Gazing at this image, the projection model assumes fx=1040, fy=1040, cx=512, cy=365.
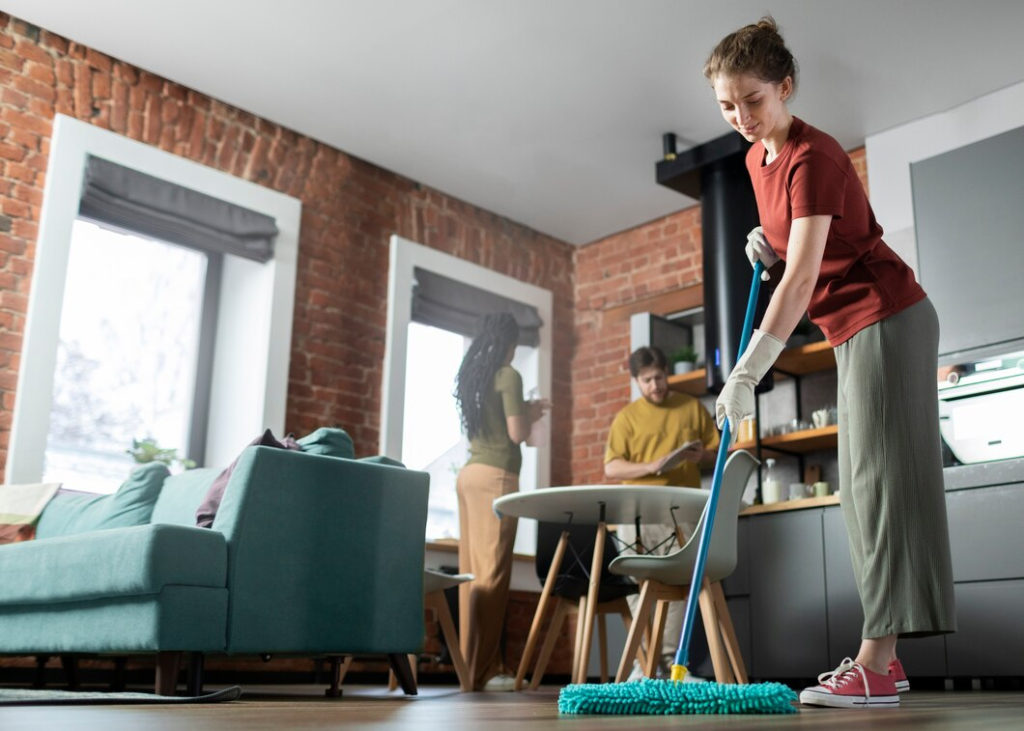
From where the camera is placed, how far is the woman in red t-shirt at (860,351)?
2094 mm

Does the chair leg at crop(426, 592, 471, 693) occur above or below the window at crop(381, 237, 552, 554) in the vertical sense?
below

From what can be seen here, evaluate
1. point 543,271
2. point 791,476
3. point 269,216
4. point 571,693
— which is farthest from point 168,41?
point 571,693

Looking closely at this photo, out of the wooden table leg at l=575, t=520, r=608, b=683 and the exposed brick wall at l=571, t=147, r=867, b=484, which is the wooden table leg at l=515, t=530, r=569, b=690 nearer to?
the wooden table leg at l=575, t=520, r=608, b=683

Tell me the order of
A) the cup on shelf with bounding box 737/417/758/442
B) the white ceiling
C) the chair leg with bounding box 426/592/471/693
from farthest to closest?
the cup on shelf with bounding box 737/417/758/442, the white ceiling, the chair leg with bounding box 426/592/471/693

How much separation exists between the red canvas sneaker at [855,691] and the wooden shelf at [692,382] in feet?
11.1

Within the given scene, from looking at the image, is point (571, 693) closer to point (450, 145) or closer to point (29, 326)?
point (29, 326)

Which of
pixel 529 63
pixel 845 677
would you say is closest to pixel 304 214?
pixel 529 63

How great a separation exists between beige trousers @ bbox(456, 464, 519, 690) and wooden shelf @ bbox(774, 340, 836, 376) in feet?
5.45

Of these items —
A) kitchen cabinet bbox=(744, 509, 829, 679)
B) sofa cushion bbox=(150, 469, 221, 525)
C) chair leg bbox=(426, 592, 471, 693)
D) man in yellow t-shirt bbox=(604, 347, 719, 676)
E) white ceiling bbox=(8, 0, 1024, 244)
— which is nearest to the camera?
sofa cushion bbox=(150, 469, 221, 525)

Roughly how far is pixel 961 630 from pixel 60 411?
3853 mm

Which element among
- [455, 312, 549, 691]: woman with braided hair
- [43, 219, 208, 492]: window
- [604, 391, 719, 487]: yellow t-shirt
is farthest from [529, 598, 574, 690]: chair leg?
[43, 219, 208, 492]: window

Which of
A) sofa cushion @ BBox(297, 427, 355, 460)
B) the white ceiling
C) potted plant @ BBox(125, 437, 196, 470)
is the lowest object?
sofa cushion @ BBox(297, 427, 355, 460)

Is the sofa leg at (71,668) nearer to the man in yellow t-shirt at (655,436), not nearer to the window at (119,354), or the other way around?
the window at (119,354)

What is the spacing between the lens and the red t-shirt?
2123 mm
